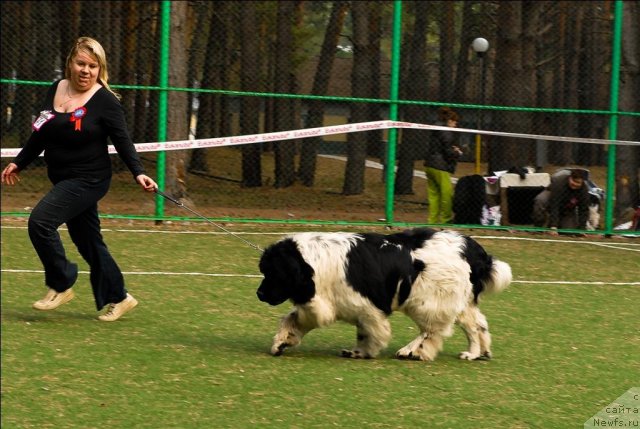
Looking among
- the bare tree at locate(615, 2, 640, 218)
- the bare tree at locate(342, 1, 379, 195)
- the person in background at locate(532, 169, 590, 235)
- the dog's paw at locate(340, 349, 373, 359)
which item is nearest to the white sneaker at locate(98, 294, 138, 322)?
the dog's paw at locate(340, 349, 373, 359)

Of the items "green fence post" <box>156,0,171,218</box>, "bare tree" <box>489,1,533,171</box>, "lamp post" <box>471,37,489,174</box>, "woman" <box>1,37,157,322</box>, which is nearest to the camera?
"woman" <box>1,37,157,322</box>

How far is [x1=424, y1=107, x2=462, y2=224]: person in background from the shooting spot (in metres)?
15.0

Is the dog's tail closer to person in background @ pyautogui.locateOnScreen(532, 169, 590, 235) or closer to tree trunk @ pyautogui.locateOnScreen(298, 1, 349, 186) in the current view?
person in background @ pyautogui.locateOnScreen(532, 169, 590, 235)

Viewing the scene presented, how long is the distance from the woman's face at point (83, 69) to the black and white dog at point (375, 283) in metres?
1.61

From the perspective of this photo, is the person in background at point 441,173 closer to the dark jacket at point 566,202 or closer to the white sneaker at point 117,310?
the dark jacket at point 566,202

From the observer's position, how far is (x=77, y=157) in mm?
7406

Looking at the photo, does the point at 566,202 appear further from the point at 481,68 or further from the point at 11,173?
the point at 481,68

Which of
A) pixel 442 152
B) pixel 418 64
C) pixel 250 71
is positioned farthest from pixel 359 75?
pixel 442 152

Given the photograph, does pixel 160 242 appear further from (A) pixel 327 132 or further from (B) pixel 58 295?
(B) pixel 58 295

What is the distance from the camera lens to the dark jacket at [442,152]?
15.0 metres

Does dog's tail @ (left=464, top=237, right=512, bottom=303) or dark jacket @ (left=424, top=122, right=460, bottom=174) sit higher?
dark jacket @ (left=424, top=122, right=460, bottom=174)

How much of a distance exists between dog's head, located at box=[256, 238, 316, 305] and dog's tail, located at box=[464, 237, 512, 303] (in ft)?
3.31

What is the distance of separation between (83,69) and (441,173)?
845 centimetres

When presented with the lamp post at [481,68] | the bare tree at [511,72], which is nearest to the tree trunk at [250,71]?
the lamp post at [481,68]
